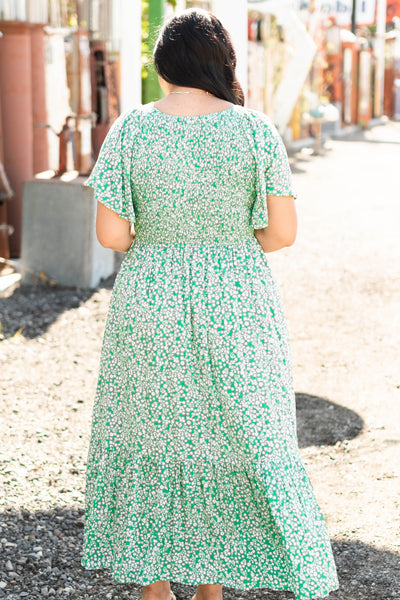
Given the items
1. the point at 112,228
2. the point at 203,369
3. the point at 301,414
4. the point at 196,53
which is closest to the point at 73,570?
the point at 203,369

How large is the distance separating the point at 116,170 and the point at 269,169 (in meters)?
0.41

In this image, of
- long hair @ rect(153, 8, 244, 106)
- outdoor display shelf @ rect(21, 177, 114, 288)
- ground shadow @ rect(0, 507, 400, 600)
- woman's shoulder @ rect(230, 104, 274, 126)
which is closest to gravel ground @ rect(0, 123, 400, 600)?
ground shadow @ rect(0, 507, 400, 600)

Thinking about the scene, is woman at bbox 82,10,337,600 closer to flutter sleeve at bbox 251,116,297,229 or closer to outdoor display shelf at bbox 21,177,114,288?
flutter sleeve at bbox 251,116,297,229

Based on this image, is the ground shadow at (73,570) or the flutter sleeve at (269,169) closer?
the flutter sleeve at (269,169)

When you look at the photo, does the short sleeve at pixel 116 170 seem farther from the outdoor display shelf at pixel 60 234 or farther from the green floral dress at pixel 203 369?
the outdoor display shelf at pixel 60 234

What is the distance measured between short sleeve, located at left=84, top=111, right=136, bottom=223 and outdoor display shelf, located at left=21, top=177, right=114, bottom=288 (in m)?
4.30

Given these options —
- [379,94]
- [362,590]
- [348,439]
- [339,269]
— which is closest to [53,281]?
[339,269]

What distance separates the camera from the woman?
8.28 feet

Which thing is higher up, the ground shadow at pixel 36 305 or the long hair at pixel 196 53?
the long hair at pixel 196 53

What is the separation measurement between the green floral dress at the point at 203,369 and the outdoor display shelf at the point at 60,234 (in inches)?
170

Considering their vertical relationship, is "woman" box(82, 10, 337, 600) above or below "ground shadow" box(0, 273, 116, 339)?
above

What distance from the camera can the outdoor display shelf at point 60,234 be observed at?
693 centimetres

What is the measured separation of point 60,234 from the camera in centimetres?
704

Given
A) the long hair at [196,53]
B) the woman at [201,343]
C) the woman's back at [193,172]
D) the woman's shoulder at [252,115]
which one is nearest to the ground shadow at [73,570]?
the woman at [201,343]
